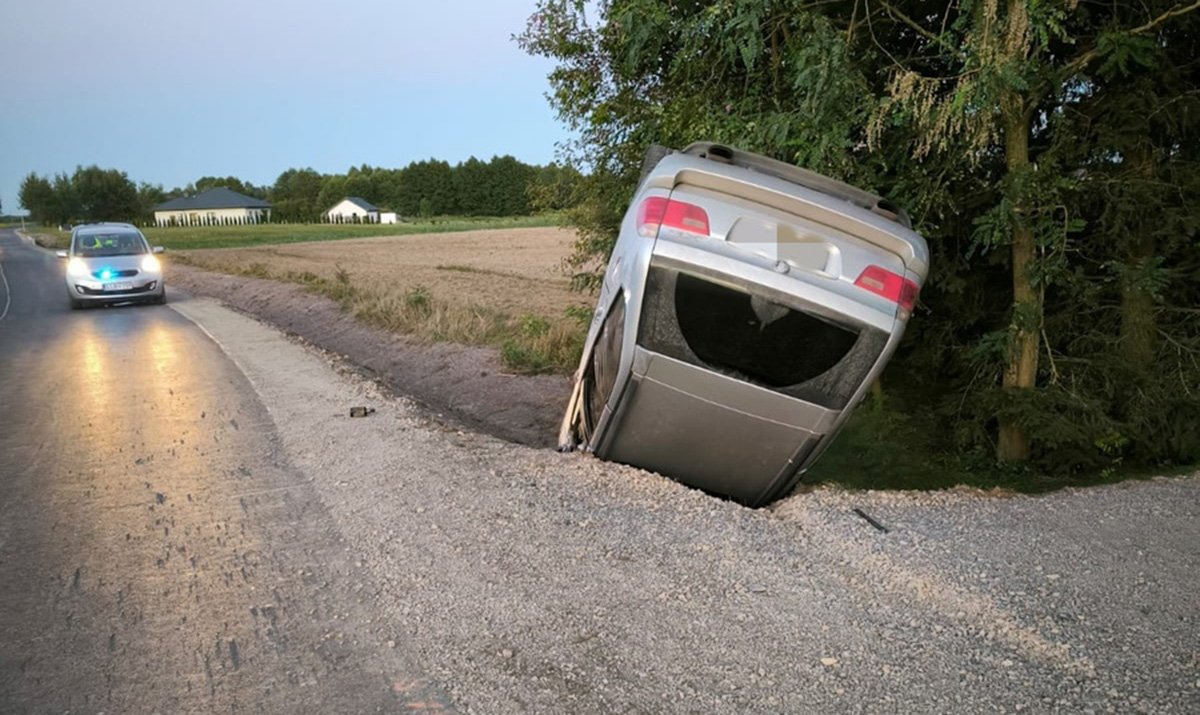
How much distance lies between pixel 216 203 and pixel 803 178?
14556 cm

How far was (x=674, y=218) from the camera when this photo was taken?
5.45 meters

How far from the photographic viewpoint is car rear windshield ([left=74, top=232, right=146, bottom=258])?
20.4 meters

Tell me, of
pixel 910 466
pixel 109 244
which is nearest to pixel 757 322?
pixel 910 466

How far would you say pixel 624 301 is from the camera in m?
5.83

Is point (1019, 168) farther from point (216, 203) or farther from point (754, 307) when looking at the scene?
point (216, 203)

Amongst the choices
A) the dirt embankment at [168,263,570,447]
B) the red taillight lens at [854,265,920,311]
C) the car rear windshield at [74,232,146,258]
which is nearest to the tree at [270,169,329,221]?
the car rear windshield at [74,232,146,258]

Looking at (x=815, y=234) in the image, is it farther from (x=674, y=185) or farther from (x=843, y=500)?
(x=843, y=500)

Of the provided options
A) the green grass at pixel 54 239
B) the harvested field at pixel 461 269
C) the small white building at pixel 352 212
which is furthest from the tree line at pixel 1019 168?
the small white building at pixel 352 212

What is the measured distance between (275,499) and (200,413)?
131 inches

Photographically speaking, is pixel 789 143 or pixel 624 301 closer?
pixel 624 301

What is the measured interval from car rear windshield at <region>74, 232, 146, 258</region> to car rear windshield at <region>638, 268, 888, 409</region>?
18.5m

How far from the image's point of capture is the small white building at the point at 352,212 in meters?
129

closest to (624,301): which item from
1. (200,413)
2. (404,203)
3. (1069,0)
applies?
(1069,0)

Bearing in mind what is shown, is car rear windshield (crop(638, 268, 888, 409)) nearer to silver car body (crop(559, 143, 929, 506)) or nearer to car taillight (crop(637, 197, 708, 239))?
silver car body (crop(559, 143, 929, 506))
